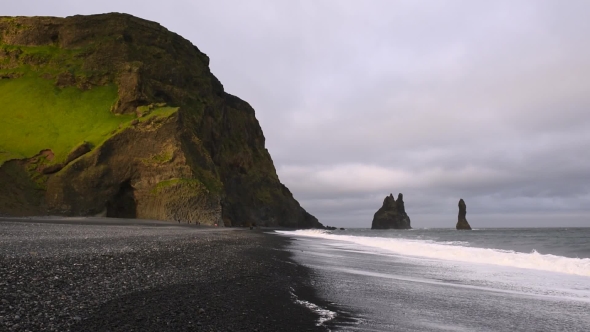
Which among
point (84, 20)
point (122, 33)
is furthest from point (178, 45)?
point (84, 20)

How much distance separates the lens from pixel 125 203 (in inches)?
2152

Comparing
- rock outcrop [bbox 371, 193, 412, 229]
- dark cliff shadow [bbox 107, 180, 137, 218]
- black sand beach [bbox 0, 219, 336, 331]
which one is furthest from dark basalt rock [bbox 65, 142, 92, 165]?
rock outcrop [bbox 371, 193, 412, 229]

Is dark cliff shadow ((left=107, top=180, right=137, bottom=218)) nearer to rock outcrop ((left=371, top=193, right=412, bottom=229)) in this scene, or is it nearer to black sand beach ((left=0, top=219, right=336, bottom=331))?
black sand beach ((left=0, top=219, right=336, bottom=331))

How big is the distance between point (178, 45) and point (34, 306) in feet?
271

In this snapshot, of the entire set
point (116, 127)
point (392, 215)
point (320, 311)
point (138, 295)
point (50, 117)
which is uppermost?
point (50, 117)

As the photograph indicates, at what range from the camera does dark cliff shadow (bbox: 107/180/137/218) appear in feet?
176

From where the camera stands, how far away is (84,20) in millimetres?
71875

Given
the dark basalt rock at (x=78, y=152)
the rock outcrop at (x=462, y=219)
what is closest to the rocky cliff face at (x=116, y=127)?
the dark basalt rock at (x=78, y=152)

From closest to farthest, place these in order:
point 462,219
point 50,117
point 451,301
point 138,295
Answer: point 138,295 < point 451,301 < point 50,117 < point 462,219

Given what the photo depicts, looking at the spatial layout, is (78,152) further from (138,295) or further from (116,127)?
(138,295)

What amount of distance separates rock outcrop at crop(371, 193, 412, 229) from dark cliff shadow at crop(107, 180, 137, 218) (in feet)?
500

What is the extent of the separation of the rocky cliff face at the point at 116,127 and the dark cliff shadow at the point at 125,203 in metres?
0.15

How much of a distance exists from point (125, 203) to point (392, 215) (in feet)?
503

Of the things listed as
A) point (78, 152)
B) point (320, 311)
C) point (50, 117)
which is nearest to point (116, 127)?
point (78, 152)
